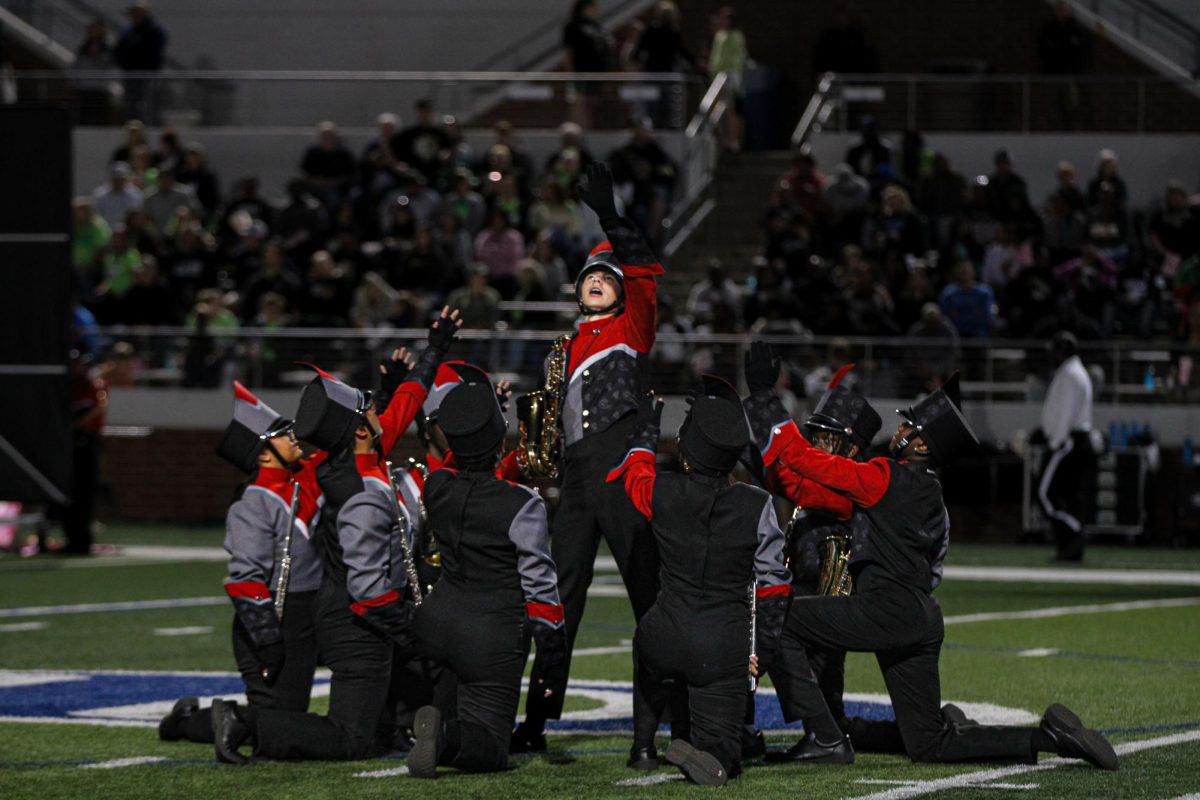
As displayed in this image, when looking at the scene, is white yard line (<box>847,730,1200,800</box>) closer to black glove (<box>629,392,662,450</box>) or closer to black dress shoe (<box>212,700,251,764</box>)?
black glove (<box>629,392,662,450</box>)

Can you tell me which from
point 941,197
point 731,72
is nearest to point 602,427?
point 941,197

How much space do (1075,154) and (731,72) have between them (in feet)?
14.7

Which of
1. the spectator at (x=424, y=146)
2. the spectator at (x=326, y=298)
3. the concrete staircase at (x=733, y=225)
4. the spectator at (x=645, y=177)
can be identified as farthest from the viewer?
the spectator at (x=424, y=146)

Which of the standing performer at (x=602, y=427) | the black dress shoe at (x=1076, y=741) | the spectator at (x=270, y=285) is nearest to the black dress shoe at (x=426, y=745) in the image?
the standing performer at (x=602, y=427)

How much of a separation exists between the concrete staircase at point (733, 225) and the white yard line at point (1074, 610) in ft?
33.7

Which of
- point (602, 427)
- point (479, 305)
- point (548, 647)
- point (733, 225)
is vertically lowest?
point (548, 647)

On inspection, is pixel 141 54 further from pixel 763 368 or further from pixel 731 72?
pixel 763 368

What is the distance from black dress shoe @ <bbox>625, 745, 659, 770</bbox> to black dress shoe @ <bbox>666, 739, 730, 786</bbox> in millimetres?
318

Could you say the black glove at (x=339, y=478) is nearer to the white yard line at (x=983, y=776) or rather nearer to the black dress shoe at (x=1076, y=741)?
the white yard line at (x=983, y=776)

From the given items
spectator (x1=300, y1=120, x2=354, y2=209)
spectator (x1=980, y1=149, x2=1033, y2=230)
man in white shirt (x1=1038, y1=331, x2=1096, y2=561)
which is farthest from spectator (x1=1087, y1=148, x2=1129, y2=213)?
spectator (x1=300, y1=120, x2=354, y2=209)

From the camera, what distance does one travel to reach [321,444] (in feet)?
27.6

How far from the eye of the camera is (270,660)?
Result: 340 inches

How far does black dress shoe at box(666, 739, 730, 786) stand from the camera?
7699 millimetres

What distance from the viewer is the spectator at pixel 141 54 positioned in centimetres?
2795
